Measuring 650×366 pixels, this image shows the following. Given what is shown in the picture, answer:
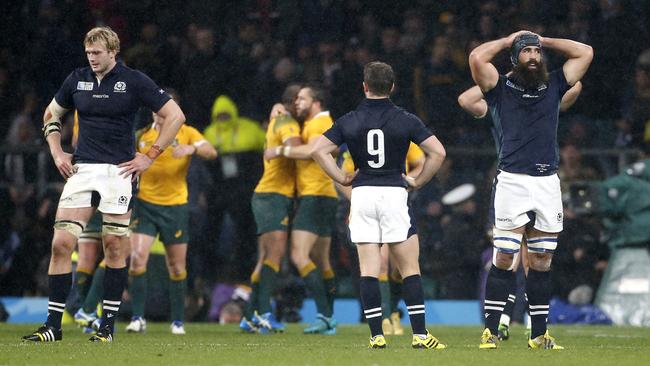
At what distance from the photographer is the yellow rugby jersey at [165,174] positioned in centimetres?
1355

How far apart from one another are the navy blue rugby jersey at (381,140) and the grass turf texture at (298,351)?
124 cm

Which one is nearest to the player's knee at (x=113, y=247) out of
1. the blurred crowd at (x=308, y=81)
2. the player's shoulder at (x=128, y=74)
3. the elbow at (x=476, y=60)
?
the player's shoulder at (x=128, y=74)

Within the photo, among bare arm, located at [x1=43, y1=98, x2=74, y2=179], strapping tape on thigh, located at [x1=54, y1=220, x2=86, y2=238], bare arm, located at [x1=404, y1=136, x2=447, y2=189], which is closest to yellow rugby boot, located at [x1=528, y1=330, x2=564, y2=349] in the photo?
bare arm, located at [x1=404, y1=136, x2=447, y2=189]

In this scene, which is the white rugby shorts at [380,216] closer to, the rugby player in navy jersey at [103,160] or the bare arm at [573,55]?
the bare arm at [573,55]

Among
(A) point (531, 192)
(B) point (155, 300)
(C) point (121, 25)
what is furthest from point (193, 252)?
(A) point (531, 192)

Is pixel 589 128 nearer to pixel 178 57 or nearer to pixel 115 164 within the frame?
pixel 178 57

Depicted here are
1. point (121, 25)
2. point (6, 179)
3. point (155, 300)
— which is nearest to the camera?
point (155, 300)

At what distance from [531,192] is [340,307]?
264 inches

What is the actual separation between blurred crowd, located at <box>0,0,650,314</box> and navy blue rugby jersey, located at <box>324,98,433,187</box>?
19.0 feet

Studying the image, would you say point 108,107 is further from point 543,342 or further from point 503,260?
point 543,342

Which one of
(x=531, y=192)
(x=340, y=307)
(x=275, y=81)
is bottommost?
(x=340, y=307)

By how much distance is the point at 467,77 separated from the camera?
17.3 metres

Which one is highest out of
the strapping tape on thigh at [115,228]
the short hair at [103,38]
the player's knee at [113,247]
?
the short hair at [103,38]

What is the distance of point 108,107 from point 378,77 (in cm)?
215
